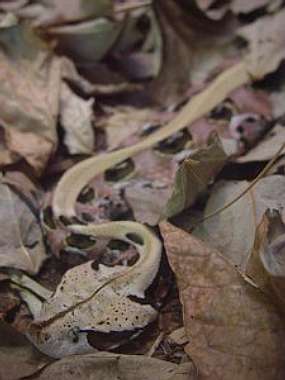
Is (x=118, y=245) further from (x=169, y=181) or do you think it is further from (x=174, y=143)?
(x=174, y=143)

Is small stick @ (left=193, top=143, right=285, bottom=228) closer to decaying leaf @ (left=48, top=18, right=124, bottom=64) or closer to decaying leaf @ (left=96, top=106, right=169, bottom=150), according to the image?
decaying leaf @ (left=96, top=106, right=169, bottom=150)

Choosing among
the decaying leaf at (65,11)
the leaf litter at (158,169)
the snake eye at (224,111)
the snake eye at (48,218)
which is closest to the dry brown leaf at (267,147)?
the leaf litter at (158,169)

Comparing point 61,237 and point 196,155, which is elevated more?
point 196,155

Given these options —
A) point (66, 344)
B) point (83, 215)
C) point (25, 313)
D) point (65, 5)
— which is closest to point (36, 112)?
point (83, 215)

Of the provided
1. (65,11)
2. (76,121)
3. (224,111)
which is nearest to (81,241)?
(76,121)

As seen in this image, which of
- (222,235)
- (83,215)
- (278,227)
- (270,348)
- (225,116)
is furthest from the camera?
(225,116)

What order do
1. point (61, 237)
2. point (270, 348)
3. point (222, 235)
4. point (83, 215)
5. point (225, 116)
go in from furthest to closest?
point (225, 116) < point (83, 215) < point (61, 237) < point (222, 235) < point (270, 348)

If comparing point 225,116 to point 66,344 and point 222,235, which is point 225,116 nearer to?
point 222,235
